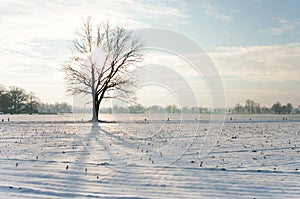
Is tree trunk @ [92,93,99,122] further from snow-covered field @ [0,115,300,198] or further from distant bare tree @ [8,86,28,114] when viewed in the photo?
distant bare tree @ [8,86,28,114]

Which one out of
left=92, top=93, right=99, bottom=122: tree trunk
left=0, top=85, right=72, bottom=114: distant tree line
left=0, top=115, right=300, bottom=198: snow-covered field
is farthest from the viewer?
left=0, top=85, right=72, bottom=114: distant tree line

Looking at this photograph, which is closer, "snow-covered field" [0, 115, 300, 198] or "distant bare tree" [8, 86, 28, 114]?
"snow-covered field" [0, 115, 300, 198]

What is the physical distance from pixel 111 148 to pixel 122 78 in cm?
3231

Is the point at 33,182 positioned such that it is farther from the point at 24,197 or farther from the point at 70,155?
the point at 70,155

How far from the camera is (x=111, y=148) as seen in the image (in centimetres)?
1462

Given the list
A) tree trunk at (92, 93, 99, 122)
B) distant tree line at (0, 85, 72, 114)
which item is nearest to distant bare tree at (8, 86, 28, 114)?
distant tree line at (0, 85, 72, 114)

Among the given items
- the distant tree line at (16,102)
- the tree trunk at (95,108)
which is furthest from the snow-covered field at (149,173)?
the distant tree line at (16,102)

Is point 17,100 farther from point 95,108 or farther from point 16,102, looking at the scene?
point 95,108

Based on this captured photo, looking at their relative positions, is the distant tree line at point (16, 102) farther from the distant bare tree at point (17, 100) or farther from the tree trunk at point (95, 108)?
the tree trunk at point (95, 108)

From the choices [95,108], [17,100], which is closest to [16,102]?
[17,100]

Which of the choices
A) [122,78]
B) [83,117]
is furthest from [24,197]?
[83,117]

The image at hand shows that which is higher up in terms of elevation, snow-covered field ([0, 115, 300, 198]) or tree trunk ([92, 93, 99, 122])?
tree trunk ([92, 93, 99, 122])

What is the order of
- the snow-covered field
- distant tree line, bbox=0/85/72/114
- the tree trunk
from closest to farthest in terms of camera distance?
the snow-covered field, the tree trunk, distant tree line, bbox=0/85/72/114

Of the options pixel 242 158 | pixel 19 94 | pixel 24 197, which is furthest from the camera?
pixel 19 94
